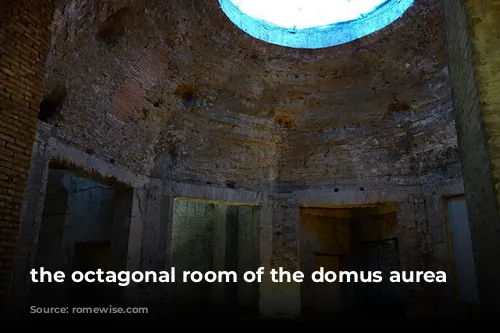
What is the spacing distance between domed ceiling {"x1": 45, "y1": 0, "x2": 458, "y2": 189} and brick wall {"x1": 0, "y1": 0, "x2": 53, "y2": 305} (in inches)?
74.5

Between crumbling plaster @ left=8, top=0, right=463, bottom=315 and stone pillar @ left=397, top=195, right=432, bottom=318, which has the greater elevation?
crumbling plaster @ left=8, top=0, right=463, bottom=315

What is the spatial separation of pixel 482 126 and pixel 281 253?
6.43m

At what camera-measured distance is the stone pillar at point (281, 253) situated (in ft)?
31.3

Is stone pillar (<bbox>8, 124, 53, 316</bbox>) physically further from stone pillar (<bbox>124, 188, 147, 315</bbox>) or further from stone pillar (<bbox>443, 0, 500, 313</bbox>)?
stone pillar (<bbox>443, 0, 500, 313</bbox>)

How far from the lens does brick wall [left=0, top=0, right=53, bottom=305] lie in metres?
4.72

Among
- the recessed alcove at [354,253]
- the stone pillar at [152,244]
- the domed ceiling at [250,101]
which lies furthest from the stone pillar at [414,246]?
the stone pillar at [152,244]

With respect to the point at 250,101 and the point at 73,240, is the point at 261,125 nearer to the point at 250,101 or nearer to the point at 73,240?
the point at 250,101

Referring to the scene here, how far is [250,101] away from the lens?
1009cm

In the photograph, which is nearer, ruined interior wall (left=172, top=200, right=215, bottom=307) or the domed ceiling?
the domed ceiling

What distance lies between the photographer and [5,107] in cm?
482

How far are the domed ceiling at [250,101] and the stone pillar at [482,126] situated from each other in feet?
13.3

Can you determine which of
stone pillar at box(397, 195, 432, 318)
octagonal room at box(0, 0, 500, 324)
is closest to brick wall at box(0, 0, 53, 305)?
octagonal room at box(0, 0, 500, 324)

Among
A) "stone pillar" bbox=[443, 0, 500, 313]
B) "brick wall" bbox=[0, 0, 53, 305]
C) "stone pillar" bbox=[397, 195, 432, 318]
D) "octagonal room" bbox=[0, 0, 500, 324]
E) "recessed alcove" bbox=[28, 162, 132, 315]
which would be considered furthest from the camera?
"recessed alcove" bbox=[28, 162, 132, 315]

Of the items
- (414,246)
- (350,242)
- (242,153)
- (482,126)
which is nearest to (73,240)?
(242,153)
